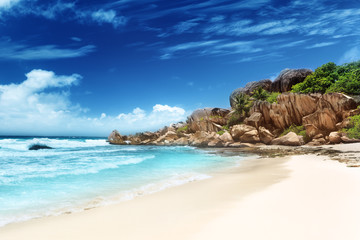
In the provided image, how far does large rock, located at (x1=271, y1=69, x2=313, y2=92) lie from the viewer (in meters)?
46.9

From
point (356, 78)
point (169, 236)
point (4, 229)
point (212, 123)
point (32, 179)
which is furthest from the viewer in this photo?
point (212, 123)

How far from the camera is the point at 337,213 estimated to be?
14.8ft

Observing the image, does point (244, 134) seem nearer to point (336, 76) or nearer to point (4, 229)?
point (336, 76)

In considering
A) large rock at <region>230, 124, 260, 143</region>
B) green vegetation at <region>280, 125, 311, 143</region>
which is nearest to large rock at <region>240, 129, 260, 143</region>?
large rock at <region>230, 124, 260, 143</region>

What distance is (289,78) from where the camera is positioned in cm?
4778

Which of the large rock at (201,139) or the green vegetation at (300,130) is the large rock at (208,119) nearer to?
the large rock at (201,139)

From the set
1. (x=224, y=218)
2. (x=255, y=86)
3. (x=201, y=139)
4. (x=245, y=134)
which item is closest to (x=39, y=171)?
(x=224, y=218)

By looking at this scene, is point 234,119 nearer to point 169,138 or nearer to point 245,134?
point 245,134

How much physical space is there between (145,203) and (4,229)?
11.5 feet

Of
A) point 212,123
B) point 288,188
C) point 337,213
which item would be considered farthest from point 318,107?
point 337,213

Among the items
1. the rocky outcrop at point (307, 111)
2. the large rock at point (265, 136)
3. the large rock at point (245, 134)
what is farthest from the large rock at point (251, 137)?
the rocky outcrop at point (307, 111)

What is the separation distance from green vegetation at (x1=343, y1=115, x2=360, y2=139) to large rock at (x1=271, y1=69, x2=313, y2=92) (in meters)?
25.0

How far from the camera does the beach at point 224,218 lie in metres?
3.93

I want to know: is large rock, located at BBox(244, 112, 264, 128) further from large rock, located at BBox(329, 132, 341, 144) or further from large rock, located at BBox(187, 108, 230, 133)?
large rock, located at BBox(329, 132, 341, 144)
